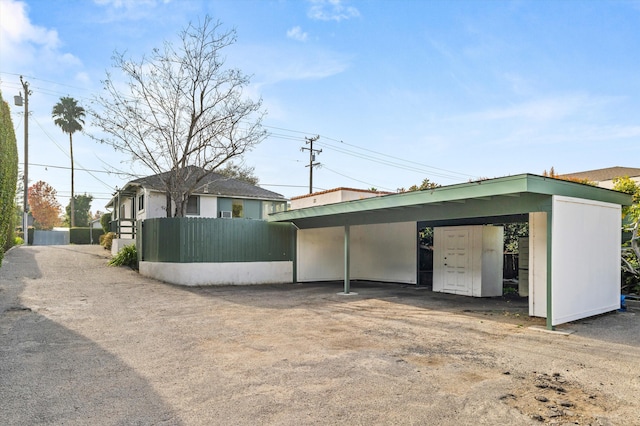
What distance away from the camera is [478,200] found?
7.71 metres

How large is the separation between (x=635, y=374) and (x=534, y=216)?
3.88 m

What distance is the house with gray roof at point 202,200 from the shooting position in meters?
19.1

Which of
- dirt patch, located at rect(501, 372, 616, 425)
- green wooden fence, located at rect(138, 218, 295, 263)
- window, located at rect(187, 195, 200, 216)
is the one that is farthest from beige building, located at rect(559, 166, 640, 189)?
dirt patch, located at rect(501, 372, 616, 425)

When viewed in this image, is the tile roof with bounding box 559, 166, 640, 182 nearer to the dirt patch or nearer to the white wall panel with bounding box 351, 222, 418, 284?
the white wall panel with bounding box 351, 222, 418, 284

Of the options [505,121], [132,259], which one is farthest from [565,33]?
[132,259]

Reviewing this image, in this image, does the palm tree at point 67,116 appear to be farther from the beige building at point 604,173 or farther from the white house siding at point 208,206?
the beige building at point 604,173

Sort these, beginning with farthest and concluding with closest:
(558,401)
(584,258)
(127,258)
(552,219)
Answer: (127,258), (584,258), (552,219), (558,401)

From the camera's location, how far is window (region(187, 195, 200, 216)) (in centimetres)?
2041

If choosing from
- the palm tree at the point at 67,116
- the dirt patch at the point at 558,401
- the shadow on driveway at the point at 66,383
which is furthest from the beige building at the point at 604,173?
the palm tree at the point at 67,116

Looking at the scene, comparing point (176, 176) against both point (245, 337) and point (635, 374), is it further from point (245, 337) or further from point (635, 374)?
point (635, 374)

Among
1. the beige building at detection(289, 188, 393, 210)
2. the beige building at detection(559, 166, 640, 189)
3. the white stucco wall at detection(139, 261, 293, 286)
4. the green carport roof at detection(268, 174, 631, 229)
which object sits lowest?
the white stucco wall at detection(139, 261, 293, 286)

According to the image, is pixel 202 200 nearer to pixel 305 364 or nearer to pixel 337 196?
pixel 337 196

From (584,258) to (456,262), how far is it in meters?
4.54

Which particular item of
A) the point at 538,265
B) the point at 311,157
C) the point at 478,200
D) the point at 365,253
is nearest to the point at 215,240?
the point at 365,253
